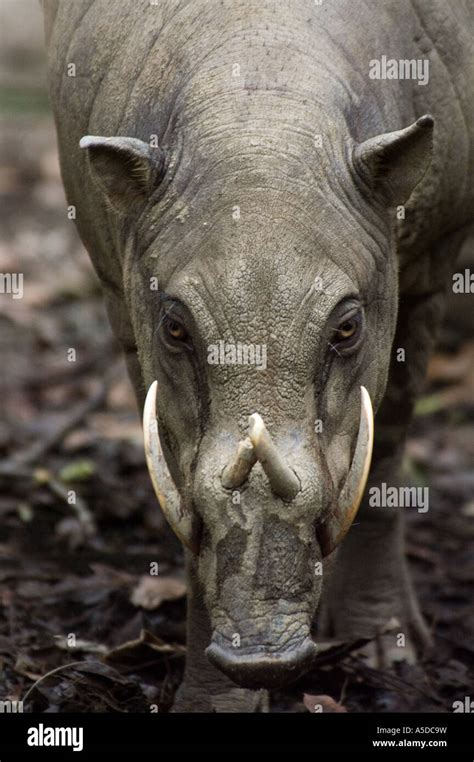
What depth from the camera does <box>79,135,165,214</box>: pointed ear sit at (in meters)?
4.50

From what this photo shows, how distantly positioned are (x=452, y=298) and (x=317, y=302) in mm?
5408

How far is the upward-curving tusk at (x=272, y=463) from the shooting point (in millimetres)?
3941

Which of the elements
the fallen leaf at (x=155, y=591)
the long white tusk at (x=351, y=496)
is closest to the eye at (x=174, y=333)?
the long white tusk at (x=351, y=496)

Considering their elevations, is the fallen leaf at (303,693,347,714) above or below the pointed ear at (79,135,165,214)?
below

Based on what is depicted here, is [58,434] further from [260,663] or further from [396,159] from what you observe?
[260,663]

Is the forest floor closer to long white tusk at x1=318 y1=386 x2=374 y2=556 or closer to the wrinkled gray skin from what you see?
the wrinkled gray skin

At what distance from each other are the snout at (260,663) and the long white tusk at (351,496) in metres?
0.33

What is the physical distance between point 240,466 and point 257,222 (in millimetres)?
731

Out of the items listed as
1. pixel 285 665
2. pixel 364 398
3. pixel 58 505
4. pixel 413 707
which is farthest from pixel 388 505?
pixel 285 665

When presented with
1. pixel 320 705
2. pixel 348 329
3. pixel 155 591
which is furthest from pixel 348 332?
pixel 155 591

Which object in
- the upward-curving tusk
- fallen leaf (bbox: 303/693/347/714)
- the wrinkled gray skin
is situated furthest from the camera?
fallen leaf (bbox: 303/693/347/714)

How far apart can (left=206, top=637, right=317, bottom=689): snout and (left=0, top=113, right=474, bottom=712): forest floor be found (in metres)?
1.25

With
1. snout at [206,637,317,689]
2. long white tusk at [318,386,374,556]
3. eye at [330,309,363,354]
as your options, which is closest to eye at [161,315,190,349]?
eye at [330,309,363,354]

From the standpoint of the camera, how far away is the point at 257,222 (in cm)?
424
